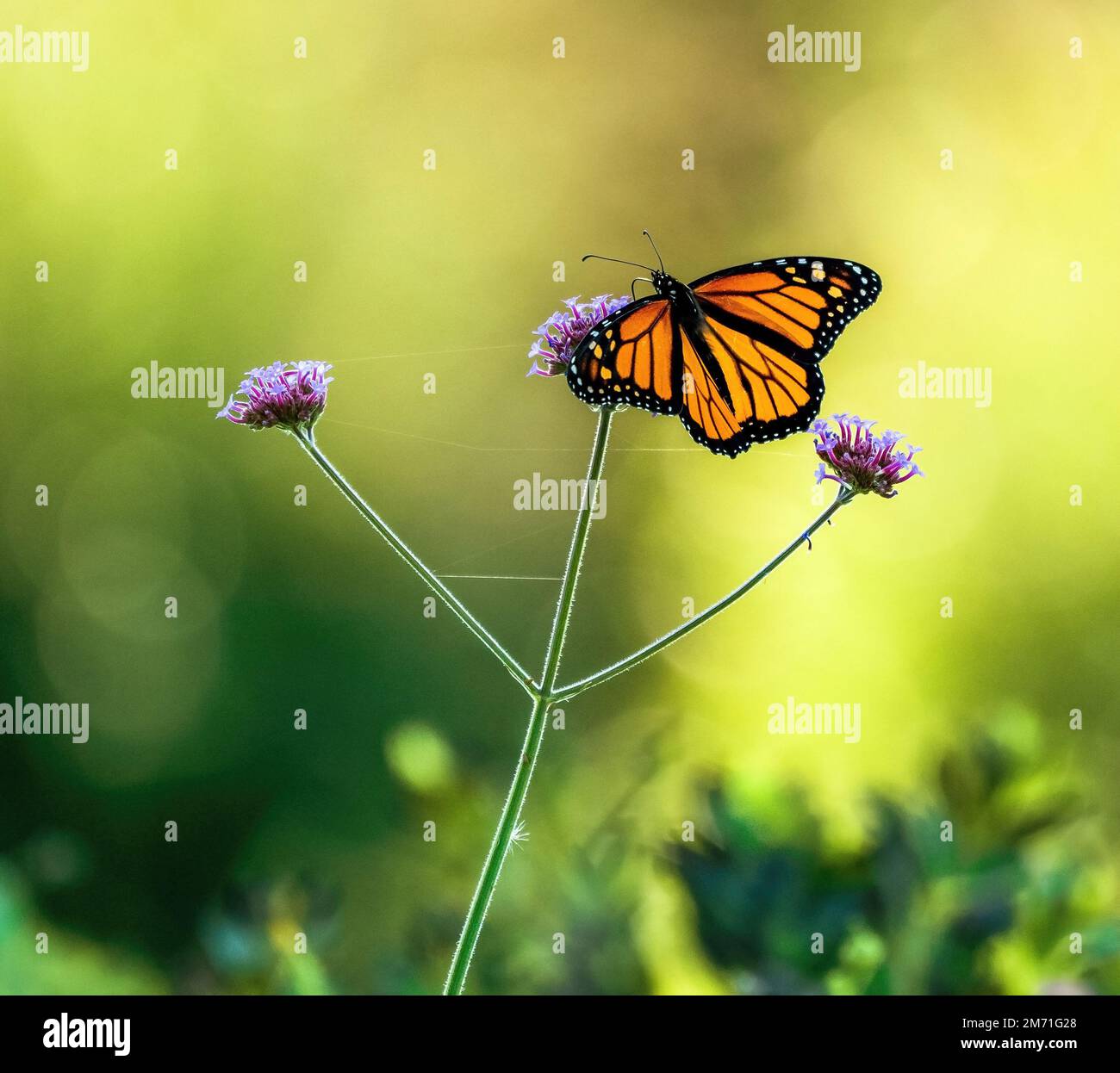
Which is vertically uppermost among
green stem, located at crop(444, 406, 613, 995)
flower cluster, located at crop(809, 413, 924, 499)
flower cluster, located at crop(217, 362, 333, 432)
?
flower cluster, located at crop(217, 362, 333, 432)

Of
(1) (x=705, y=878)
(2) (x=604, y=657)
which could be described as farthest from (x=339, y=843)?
(1) (x=705, y=878)

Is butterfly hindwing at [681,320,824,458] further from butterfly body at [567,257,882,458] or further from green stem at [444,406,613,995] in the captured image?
green stem at [444,406,613,995]

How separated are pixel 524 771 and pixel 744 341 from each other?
73 centimetres

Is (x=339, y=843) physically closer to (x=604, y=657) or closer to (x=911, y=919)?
(x=604, y=657)

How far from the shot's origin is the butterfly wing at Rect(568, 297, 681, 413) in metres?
1.33

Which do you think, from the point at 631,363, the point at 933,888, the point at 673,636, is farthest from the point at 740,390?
the point at 933,888

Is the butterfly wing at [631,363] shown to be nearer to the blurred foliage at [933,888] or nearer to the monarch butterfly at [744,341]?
the monarch butterfly at [744,341]

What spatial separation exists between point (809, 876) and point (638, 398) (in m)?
0.79

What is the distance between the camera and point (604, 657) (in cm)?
330

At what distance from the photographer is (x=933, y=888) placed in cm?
167

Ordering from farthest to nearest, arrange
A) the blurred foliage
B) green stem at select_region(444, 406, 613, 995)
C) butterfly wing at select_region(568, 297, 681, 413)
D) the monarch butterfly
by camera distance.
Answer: the blurred foliage
the monarch butterfly
butterfly wing at select_region(568, 297, 681, 413)
green stem at select_region(444, 406, 613, 995)

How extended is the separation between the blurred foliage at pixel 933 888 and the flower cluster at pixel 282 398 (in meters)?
0.86

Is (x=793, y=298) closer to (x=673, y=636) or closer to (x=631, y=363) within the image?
(x=631, y=363)

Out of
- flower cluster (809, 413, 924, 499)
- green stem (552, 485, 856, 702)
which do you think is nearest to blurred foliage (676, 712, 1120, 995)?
flower cluster (809, 413, 924, 499)
